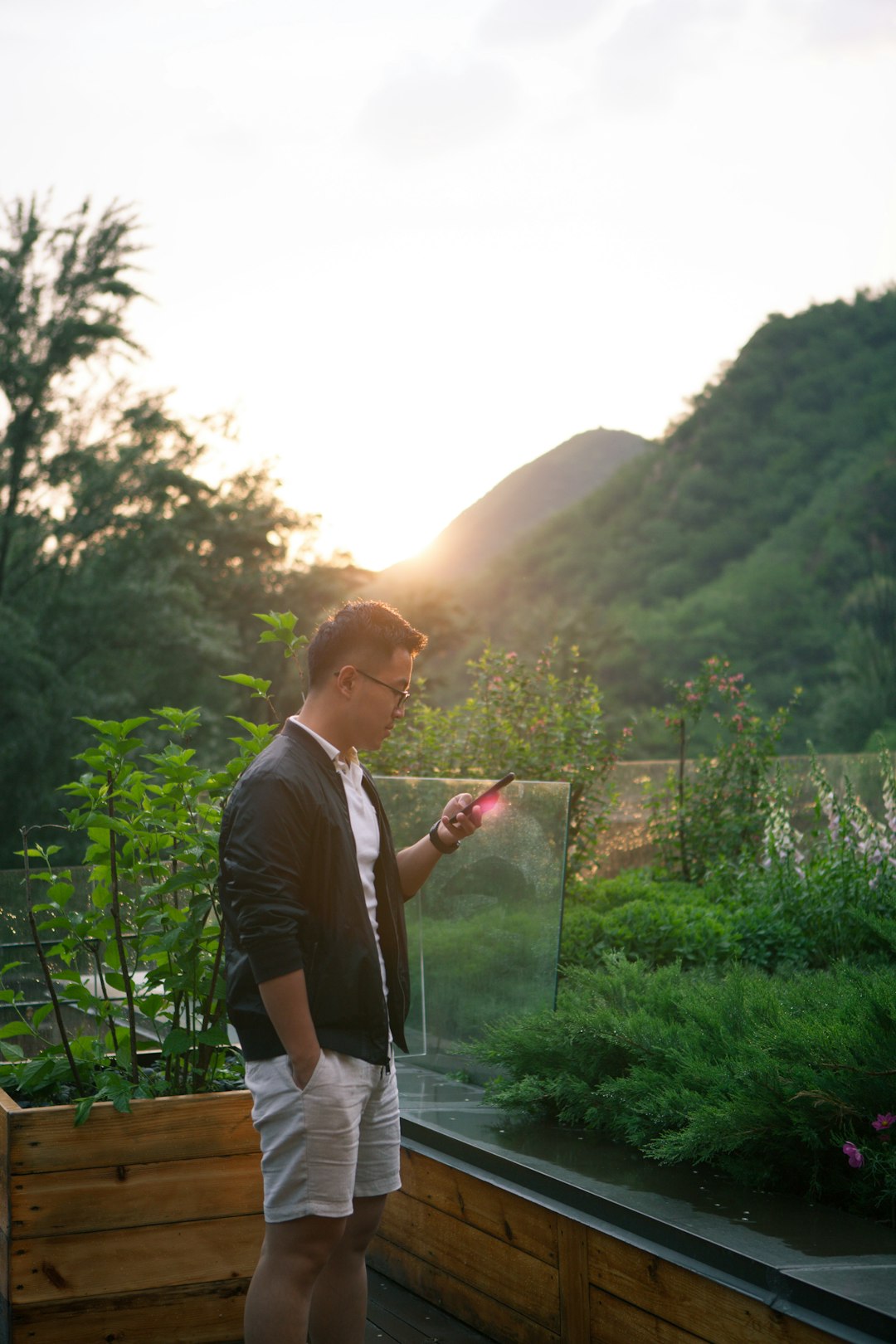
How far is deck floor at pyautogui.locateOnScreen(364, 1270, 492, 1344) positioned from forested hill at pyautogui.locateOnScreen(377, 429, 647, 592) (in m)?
74.2

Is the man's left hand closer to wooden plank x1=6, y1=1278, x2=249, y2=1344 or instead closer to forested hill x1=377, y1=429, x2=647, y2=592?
wooden plank x1=6, y1=1278, x2=249, y2=1344

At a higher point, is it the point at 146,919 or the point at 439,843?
the point at 439,843

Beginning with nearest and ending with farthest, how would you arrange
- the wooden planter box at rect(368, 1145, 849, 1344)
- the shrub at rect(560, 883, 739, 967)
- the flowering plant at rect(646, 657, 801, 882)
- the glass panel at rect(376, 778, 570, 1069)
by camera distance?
the wooden planter box at rect(368, 1145, 849, 1344) < the glass panel at rect(376, 778, 570, 1069) < the shrub at rect(560, 883, 739, 967) < the flowering plant at rect(646, 657, 801, 882)

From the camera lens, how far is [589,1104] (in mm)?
3287

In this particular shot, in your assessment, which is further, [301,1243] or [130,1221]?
[130,1221]

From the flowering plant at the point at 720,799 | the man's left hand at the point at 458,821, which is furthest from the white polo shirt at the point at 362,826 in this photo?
the flowering plant at the point at 720,799

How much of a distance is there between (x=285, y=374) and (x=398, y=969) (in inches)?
616

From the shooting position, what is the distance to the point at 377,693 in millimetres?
2352

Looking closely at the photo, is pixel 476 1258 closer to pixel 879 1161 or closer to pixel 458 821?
pixel 879 1161

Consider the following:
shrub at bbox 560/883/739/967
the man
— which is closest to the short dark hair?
the man

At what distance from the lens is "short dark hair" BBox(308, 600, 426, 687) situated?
2.34 m

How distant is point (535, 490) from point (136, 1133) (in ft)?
259

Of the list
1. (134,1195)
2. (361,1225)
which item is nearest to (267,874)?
(361,1225)

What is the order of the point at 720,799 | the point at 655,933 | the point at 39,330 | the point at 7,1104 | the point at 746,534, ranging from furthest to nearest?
the point at 746,534 → the point at 39,330 → the point at 720,799 → the point at 655,933 → the point at 7,1104
